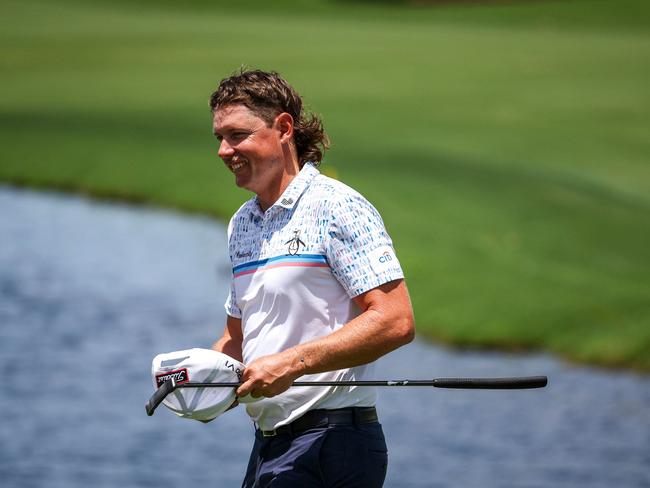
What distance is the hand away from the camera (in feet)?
13.8

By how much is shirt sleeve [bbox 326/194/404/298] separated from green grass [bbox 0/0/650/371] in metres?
12.3

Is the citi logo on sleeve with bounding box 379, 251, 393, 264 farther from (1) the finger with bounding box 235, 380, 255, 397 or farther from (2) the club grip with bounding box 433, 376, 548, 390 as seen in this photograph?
(1) the finger with bounding box 235, 380, 255, 397

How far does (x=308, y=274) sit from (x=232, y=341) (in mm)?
698

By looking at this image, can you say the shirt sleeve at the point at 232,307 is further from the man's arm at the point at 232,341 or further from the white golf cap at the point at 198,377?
the white golf cap at the point at 198,377

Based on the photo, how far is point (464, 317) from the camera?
17.5m

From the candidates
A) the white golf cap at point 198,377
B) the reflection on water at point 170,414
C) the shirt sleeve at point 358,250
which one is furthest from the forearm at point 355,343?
the reflection on water at point 170,414

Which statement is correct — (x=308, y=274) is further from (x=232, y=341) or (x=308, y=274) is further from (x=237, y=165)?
(x=232, y=341)

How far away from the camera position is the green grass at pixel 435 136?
711 inches

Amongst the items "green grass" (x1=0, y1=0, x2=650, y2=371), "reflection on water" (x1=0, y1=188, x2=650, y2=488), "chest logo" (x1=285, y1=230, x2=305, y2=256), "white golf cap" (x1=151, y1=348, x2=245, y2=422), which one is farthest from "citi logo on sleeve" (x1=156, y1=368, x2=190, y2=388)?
"green grass" (x1=0, y1=0, x2=650, y2=371)

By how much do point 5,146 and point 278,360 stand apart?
20.4 m

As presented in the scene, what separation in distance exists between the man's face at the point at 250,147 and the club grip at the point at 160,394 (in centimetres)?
69

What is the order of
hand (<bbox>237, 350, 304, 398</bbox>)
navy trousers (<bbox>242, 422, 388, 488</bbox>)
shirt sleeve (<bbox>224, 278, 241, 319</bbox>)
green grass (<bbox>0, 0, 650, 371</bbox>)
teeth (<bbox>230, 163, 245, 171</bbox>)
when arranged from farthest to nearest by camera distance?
green grass (<bbox>0, 0, 650, 371</bbox>)
shirt sleeve (<bbox>224, 278, 241, 319</bbox>)
teeth (<bbox>230, 163, 245, 171</bbox>)
navy trousers (<bbox>242, 422, 388, 488</bbox>)
hand (<bbox>237, 350, 304, 398</bbox>)

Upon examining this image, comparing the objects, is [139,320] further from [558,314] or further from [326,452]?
[326,452]

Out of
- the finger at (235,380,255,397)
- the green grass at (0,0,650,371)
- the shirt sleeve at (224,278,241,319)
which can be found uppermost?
the green grass at (0,0,650,371)
